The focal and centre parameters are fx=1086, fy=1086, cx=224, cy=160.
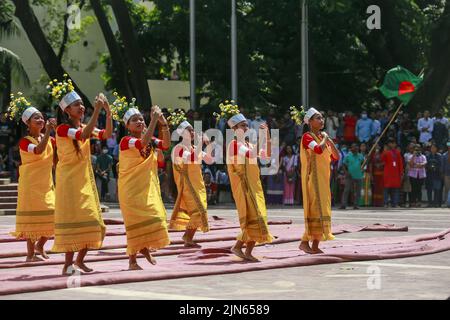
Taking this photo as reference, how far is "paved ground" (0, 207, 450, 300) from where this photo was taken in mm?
10328

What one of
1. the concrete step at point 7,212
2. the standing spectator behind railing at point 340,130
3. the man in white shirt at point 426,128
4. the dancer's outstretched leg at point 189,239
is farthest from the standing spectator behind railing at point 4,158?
the dancer's outstretched leg at point 189,239

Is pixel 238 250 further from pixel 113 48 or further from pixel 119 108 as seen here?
pixel 113 48

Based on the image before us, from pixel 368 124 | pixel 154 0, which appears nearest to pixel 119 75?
pixel 154 0

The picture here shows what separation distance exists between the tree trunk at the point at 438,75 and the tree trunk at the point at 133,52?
9.17m

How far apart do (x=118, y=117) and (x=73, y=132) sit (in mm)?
2245

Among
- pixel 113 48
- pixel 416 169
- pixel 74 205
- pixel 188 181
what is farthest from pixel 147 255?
pixel 113 48

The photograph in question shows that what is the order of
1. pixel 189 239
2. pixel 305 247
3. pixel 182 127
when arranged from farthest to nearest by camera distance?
pixel 182 127, pixel 189 239, pixel 305 247

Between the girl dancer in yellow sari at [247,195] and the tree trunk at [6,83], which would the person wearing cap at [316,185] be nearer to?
the girl dancer in yellow sari at [247,195]

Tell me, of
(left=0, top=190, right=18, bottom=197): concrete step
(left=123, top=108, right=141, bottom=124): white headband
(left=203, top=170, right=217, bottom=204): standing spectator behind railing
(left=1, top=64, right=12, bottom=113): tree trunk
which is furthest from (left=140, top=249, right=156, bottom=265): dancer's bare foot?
(left=1, top=64, right=12, bottom=113): tree trunk

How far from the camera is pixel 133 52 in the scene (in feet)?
120

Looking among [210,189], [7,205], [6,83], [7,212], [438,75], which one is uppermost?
[6,83]

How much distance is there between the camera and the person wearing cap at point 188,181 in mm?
16453

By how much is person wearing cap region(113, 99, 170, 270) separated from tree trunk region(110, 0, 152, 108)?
923 inches

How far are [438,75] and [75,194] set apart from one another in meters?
22.9
